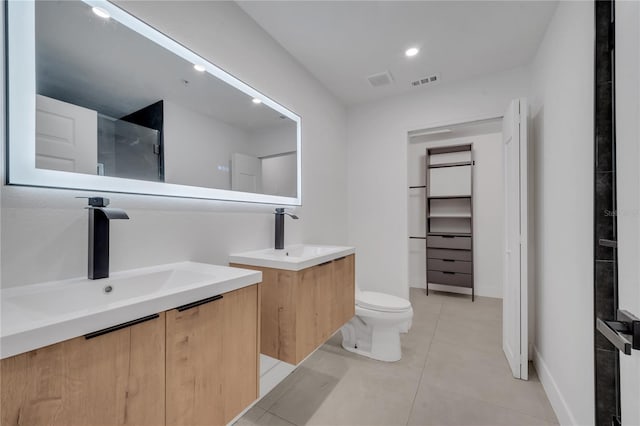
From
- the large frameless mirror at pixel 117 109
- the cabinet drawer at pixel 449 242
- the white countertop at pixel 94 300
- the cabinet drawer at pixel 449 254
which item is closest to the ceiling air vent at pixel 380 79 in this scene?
the large frameless mirror at pixel 117 109

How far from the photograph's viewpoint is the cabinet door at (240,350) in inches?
39.8

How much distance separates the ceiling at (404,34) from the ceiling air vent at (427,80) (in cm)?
5

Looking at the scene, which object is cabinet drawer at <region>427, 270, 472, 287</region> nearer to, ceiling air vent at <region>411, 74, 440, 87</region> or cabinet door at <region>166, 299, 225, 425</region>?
ceiling air vent at <region>411, 74, 440, 87</region>

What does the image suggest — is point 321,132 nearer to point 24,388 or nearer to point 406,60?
point 406,60

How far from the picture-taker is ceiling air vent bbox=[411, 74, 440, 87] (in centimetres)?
251

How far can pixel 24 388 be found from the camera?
56cm

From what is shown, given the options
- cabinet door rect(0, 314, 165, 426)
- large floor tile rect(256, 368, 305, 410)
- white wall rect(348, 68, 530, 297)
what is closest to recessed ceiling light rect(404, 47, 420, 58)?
white wall rect(348, 68, 530, 297)

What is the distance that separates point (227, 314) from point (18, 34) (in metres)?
1.18

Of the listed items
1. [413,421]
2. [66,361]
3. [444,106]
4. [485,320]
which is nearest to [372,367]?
[413,421]

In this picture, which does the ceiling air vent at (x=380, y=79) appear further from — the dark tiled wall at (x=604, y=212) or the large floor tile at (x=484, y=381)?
the large floor tile at (x=484, y=381)

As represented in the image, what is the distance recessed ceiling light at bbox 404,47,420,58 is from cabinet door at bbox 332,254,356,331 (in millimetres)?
1723

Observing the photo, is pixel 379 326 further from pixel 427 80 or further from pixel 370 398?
pixel 427 80

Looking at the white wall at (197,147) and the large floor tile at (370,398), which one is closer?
the white wall at (197,147)

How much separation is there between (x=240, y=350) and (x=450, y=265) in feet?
11.6
